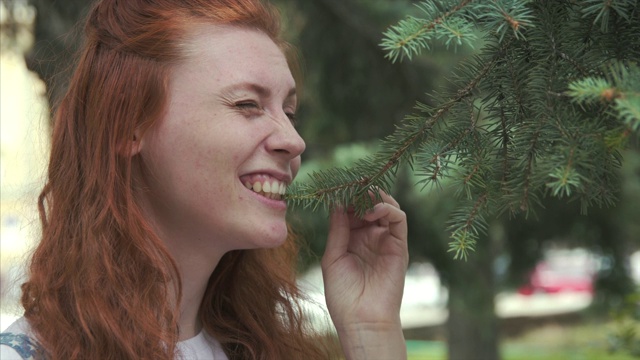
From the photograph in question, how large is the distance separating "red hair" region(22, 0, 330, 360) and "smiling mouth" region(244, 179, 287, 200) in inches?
8.8

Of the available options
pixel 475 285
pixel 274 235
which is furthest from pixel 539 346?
pixel 274 235

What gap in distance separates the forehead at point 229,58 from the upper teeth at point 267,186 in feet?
0.67

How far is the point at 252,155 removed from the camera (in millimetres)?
1583

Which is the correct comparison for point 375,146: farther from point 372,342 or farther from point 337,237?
point 372,342

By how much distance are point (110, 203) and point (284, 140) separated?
0.37 m

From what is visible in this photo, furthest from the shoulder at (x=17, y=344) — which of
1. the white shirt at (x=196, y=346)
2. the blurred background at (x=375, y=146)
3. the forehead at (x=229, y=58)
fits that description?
the blurred background at (x=375, y=146)

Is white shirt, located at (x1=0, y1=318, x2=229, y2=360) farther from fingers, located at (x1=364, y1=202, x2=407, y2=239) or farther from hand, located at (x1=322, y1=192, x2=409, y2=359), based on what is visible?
fingers, located at (x1=364, y1=202, x2=407, y2=239)

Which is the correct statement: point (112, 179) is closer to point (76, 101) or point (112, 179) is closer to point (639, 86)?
point (76, 101)

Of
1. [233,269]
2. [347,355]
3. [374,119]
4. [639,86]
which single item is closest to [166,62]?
[233,269]

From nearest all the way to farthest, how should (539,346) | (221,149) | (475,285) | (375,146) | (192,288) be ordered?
(221,149) → (192,288) → (375,146) → (475,285) → (539,346)

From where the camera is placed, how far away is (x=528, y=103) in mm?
1230

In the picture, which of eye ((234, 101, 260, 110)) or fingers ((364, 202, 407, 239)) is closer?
eye ((234, 101, 260, 110))

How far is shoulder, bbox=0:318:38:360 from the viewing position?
145 centimetres

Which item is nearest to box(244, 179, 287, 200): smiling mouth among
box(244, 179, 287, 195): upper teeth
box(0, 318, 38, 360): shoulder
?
box(244, 179, 287, 195): upper teeth
